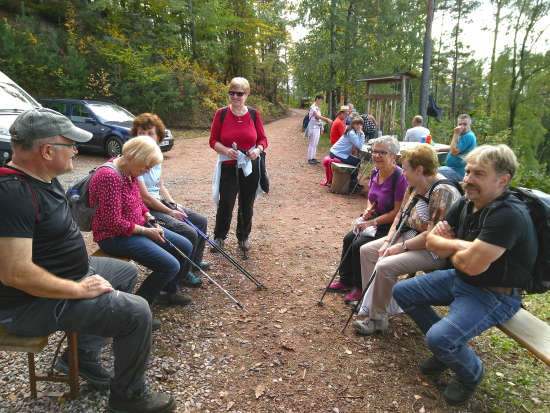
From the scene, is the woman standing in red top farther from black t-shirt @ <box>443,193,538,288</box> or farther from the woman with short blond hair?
black t-shirt @ <box>443,193,538,288</box>

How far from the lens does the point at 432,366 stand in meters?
2.69

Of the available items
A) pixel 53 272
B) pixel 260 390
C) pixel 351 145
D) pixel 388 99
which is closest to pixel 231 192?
pixel 260 390

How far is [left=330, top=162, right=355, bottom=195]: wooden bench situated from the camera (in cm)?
782

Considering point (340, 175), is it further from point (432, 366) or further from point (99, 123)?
point (99, 123)

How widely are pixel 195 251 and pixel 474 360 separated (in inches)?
110

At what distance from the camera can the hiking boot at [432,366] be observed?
2670mm

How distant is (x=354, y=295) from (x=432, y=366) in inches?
43.8

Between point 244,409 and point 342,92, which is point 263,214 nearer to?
point 244,409

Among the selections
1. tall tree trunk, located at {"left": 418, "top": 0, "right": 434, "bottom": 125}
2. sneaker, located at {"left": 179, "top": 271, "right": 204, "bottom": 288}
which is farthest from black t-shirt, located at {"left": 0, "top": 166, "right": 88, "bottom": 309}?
tall tree trunk, located at {"left": 418, "top": 0, "right": 434, "bottom": 125}

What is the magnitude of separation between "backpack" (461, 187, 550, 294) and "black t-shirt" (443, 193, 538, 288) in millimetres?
26

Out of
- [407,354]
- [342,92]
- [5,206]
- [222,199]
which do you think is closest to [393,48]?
[342,92]

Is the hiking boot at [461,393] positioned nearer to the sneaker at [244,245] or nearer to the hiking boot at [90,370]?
the hiking boot at [90,370]

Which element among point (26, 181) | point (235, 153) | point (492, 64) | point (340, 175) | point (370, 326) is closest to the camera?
point (26, 181)

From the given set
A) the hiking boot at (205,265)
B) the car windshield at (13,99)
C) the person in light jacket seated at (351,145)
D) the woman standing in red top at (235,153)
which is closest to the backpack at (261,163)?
the woman standing in red top at (235,153)
